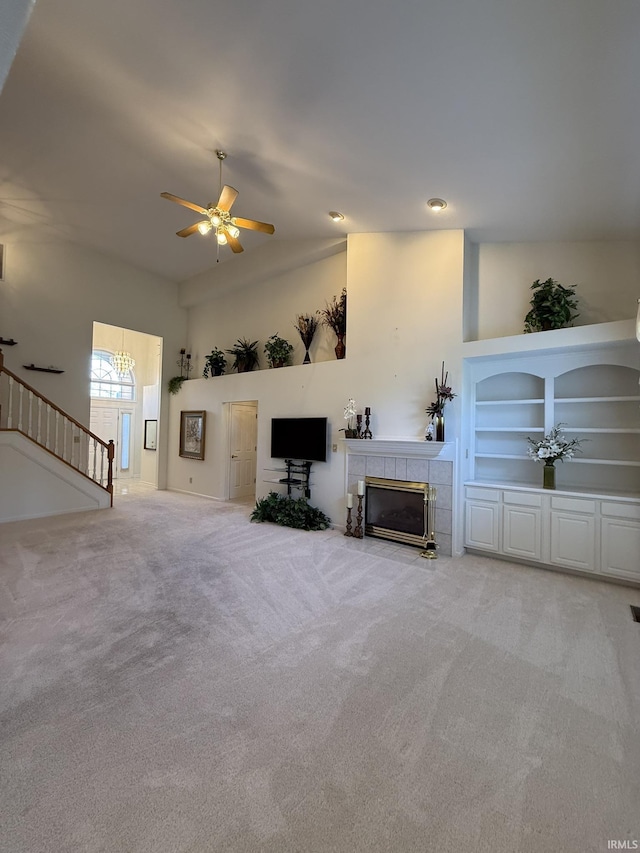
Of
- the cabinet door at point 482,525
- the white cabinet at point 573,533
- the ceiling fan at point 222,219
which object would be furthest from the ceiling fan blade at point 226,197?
the white cabinet at point 573,533

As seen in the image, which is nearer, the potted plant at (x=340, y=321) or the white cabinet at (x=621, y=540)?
the white cabinet at (x=621, y=540)

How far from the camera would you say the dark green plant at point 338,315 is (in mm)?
5555

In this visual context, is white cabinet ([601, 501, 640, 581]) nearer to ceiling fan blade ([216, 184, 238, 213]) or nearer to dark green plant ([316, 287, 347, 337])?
dark green plant ([316, 287, 347, 337])

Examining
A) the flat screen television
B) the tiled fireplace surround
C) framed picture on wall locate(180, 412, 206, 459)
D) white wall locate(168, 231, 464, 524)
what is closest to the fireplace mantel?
the tiled fireplace surround

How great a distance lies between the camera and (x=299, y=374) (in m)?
5.91

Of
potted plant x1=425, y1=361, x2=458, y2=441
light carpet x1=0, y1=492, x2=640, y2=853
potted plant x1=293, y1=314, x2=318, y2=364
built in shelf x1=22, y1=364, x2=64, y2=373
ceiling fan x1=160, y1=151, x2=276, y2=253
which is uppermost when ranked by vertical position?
ceiling fan x1=160, y1=151, x2=276, y2=253

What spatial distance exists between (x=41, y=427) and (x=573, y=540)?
25.7ft

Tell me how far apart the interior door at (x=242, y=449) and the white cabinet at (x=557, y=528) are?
4.71 metres

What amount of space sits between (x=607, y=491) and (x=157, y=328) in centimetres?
834

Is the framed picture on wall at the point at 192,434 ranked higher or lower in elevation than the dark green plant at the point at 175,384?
lower

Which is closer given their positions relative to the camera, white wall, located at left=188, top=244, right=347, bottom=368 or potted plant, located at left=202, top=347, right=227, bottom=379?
white wall, located at left=188, top=244, right=347, bottom=368

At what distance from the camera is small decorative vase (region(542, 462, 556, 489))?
12.8 feet

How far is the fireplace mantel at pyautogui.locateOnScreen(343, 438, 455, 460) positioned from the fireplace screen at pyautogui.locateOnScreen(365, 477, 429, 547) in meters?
0.36

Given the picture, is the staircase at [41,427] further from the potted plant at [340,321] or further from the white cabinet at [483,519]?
the white cabinet at [483,519]
